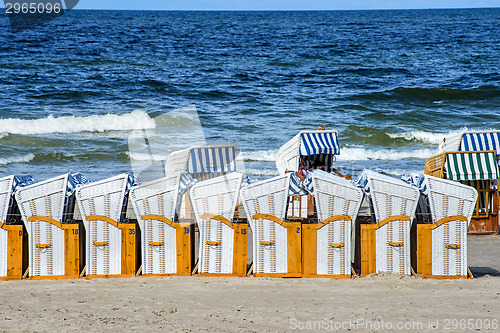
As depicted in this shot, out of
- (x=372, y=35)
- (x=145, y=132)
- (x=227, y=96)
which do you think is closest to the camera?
(x=145, y=132)

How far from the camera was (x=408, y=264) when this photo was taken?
755 centimetres

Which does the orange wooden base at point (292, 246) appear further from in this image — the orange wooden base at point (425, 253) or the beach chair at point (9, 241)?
the beach chair at point (9, 241)

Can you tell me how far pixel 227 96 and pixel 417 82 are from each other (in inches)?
485

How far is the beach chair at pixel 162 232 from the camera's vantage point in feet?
24.8

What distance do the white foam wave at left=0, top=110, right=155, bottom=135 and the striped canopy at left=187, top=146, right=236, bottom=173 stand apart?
1372 centimetres

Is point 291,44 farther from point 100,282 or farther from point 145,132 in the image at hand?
point 100,282

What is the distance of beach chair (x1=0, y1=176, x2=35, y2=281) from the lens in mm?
7574

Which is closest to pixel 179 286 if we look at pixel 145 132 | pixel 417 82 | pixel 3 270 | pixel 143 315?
pixel 143 315

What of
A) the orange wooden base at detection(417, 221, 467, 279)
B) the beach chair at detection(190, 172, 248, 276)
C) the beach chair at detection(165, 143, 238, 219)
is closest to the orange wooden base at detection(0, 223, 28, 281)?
the beach chair at detection(190, 172, 248, 276)

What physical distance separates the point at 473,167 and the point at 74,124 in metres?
19.5

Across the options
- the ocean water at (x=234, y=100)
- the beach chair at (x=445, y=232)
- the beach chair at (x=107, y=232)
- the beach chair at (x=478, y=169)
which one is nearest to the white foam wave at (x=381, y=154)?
the ocean water at (x=234, y=100)

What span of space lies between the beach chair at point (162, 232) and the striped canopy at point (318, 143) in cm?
611

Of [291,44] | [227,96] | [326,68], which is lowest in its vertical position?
[227,96]

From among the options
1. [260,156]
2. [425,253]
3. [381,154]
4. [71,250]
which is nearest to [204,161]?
[71,250]
